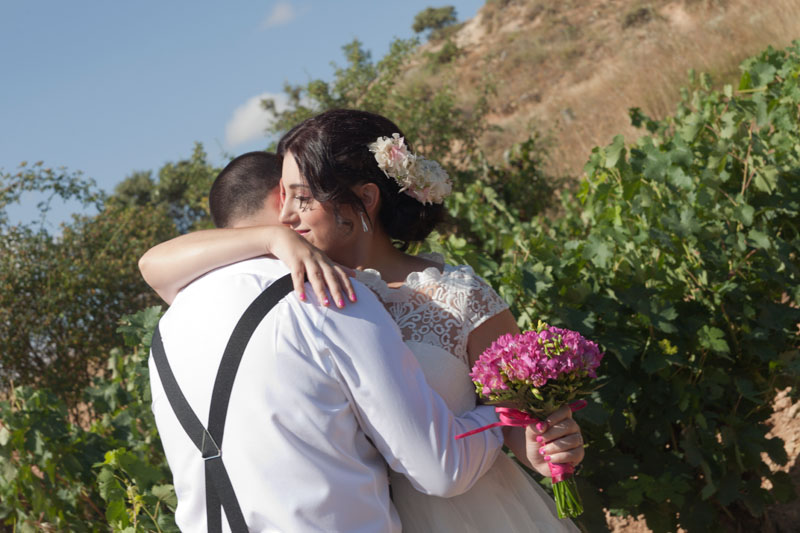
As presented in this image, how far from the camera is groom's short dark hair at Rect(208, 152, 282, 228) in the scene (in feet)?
7.70

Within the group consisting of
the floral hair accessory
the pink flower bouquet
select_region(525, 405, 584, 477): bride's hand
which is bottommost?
select_region(525, 405, 584, 477): bride's hand

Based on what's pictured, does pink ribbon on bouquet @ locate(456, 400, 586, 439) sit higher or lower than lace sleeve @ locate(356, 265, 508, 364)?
lower

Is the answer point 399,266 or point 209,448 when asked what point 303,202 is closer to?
point 399,266

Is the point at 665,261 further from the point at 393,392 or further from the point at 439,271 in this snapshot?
the point at 393,392

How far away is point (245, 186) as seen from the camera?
7.73ft

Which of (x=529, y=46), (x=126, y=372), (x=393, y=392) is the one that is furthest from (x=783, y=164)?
(x=529, y=46)

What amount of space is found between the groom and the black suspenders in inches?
0.6

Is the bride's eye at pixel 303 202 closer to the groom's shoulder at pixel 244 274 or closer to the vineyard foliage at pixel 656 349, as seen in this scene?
the groom's shoulder at pixel 244 274

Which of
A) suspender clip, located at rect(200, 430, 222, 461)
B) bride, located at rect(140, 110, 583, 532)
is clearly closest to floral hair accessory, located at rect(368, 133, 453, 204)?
bride, located at rect(140, 110, 583, 532)

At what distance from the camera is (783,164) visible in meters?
3.46

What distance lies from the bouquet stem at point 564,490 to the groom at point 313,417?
218 millimetres

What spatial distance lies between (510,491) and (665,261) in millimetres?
1559

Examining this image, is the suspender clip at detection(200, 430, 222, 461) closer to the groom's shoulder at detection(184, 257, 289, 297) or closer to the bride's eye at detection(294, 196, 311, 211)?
the groom's shoulder at detection(184, 257, 289, 297)

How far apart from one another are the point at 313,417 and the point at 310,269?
1.07ft
